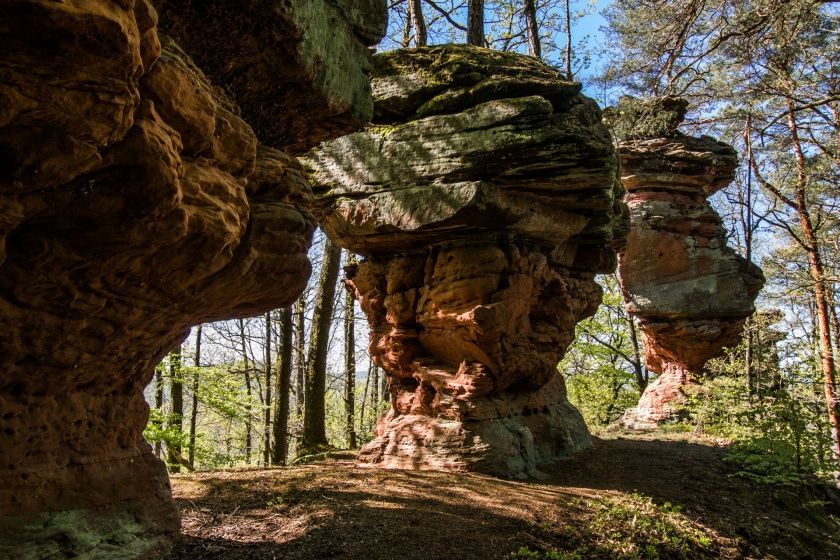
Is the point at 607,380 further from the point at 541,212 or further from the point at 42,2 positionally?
the point at 42,2

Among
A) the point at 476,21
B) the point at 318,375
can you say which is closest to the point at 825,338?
the point at 476,21

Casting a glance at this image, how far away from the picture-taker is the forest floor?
16.7ft

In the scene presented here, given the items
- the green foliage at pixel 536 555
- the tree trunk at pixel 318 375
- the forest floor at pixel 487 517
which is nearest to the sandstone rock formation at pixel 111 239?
the forest floor at pixel 487 517

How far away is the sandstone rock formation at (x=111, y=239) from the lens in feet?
8.30

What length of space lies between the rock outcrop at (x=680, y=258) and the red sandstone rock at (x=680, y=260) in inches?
1.3

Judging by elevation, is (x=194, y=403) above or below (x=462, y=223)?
below

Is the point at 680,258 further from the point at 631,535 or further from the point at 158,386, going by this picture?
the point at 158,386

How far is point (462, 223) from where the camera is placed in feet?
29.1

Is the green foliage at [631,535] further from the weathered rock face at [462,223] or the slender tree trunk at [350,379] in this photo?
the slender tree trunk at [350,379]

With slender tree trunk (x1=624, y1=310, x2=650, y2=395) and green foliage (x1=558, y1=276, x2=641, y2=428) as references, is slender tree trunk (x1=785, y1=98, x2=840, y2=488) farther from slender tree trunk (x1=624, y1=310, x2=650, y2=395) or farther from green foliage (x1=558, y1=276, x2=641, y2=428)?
slender tree trunk (x1=624, y1=310, x2=650, y2=395)

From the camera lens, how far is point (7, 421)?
3.62 meters

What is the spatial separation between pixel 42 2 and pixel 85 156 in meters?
0.76

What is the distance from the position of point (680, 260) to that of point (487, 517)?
1570 cm

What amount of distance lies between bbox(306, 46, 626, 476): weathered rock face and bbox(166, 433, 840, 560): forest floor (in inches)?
49.5
